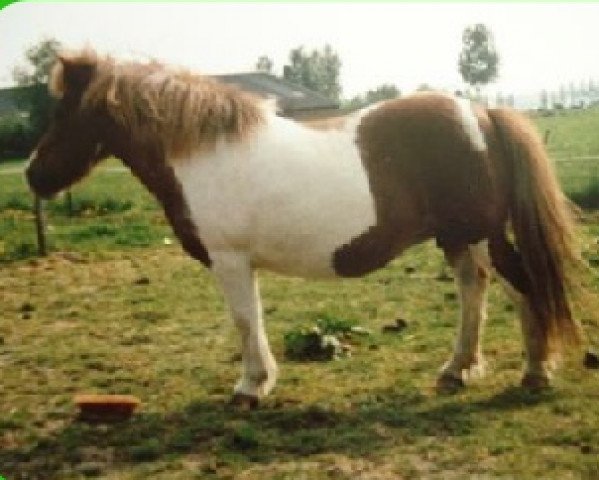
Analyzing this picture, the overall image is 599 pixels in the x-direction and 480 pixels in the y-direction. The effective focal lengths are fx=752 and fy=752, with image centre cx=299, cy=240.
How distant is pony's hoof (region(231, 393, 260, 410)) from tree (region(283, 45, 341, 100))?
2.46 metres

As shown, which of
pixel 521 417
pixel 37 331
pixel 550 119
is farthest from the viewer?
pixel 550 119

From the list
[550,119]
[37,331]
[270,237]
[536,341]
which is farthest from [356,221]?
[550,119]

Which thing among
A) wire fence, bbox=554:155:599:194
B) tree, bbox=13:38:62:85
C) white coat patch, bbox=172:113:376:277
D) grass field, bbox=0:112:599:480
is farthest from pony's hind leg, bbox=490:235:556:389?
wire fence, bbox=554:155:599:194

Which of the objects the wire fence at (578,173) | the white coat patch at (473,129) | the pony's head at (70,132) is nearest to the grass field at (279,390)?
the white coat patch at (473,129)

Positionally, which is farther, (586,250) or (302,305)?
(586,250)

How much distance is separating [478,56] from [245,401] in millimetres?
2822

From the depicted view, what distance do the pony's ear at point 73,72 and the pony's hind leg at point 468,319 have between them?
257 cm

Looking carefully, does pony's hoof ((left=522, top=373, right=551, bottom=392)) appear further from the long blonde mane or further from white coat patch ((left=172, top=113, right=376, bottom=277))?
the long blonde mane

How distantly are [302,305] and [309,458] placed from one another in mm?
3293

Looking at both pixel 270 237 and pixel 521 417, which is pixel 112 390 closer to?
pixel 270 237

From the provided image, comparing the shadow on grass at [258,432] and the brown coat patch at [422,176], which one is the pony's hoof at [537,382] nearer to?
the shadow on grass at [258,432]

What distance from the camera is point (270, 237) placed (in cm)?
457

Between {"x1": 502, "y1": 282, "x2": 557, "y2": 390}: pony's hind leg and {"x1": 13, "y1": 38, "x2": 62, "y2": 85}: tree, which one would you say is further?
{"x1": 13, "y1": 38, "x2": 62, "y2": 85}: tree

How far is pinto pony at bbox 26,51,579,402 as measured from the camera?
177 inches
